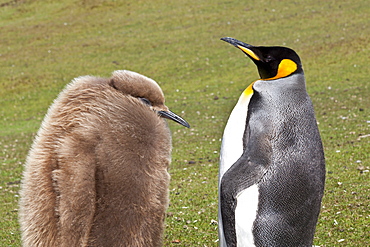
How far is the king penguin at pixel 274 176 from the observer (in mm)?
2982

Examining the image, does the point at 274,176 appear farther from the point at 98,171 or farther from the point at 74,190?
the point at 74,190

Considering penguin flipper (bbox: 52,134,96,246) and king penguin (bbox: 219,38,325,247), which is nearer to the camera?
penguin flipper (bbox: 52,134,96,246)

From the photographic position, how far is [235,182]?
9.75 feet

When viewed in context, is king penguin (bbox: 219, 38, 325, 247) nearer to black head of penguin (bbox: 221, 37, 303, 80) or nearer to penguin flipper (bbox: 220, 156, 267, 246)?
penguin flipper (bbox: 220, 156, 267, 246)

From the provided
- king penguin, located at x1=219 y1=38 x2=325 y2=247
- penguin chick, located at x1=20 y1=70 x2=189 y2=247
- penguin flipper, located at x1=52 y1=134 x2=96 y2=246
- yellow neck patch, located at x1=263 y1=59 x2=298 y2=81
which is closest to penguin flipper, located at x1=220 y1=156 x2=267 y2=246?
king penguin, located at x1=219 y1=38 x2=325 y2=247

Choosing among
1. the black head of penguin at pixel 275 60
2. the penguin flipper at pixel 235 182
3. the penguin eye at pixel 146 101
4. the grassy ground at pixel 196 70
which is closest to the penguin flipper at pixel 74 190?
the penguin eye at pixel 146 101

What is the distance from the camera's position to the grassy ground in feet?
19.4

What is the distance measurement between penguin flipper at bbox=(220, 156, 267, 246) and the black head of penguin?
27.1 inches

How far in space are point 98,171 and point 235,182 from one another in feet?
2.98

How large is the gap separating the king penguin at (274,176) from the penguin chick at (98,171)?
1.79 ft

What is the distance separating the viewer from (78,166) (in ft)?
7.94

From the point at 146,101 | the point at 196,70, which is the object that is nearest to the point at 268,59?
the point at 146,101

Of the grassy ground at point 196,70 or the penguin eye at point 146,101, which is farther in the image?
the grassy ground at point 196,70

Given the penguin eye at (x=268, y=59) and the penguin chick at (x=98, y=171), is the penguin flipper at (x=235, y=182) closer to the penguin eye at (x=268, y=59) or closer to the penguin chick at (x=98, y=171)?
the penguin chick at (x=98, y=171)
